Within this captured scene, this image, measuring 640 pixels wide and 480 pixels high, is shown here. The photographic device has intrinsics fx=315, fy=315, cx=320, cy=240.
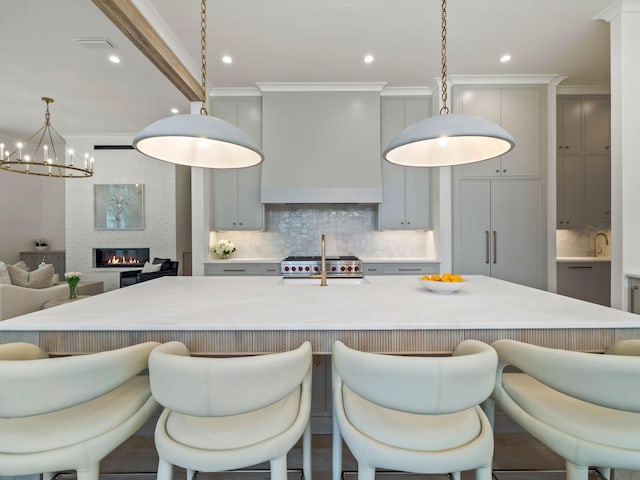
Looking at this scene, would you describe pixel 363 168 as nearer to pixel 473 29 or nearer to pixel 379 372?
pixel 473 29

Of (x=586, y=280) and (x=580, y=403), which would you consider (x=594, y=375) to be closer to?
(x=580, y=403)

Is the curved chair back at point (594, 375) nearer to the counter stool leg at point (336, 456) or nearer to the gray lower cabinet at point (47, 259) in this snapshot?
the counter stool leg at point (336, 456)

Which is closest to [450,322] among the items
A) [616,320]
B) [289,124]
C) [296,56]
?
[616,320]

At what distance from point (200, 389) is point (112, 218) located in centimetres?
594

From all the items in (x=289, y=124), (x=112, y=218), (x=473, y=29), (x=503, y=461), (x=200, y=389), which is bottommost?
(x=503, y=461)

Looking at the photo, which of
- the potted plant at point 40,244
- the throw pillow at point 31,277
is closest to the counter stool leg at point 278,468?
the throw pillow at point 31,277

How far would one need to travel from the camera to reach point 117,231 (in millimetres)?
5641

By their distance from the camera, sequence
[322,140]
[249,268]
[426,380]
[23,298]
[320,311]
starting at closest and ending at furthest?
[426,380] < [320,311] < [23,298] < [249,268] < [322,140]

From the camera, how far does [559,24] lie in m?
2.66

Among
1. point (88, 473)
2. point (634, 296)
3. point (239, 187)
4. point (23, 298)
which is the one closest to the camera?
point (88, 473)

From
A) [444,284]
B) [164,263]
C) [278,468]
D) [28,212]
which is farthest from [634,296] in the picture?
[28,212]

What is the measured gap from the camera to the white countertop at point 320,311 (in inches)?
45.4

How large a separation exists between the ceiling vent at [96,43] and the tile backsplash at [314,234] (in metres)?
2.28

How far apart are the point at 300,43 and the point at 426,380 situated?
9.95ft
